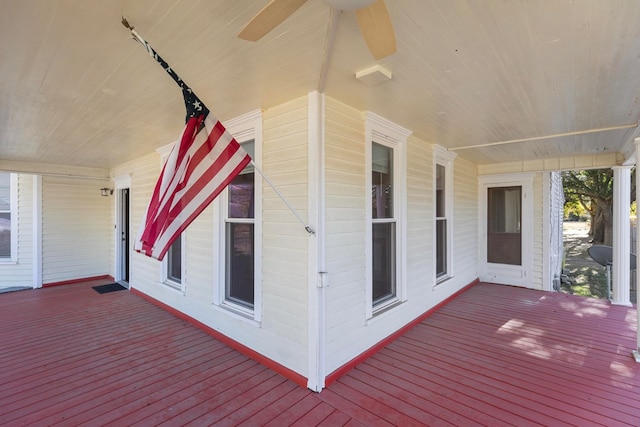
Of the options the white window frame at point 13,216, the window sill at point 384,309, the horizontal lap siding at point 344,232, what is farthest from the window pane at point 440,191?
the white window frame at point 13,216

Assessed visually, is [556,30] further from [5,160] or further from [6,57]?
[5,160]

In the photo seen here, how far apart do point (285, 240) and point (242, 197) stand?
93 cm

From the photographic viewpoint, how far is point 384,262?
3.53 metres

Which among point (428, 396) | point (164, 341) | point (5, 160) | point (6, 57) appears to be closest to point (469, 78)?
point (428, 396)

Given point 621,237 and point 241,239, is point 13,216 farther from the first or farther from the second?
point 621,237

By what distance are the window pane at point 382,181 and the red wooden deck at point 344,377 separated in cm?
156

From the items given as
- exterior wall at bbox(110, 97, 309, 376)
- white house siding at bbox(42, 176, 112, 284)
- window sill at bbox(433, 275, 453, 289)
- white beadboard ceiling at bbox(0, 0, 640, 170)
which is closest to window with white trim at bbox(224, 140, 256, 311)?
exterior wall at bbox(110, 97, 309, 376)

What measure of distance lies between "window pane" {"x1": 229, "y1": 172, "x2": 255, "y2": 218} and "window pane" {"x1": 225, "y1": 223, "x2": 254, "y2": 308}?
0.14 metres

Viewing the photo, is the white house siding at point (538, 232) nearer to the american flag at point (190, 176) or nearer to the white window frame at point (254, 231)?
the white window frame at point (254, 231)

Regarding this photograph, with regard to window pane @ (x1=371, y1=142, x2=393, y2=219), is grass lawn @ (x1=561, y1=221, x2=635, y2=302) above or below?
below

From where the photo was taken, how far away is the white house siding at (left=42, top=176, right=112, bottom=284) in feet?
20.5

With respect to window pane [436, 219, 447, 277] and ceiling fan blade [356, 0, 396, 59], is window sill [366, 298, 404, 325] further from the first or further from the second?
ceiling fan blade [356, 0, 396, 59]

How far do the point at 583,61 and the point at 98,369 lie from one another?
15.8 feet

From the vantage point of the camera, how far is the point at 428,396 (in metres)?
2.44
